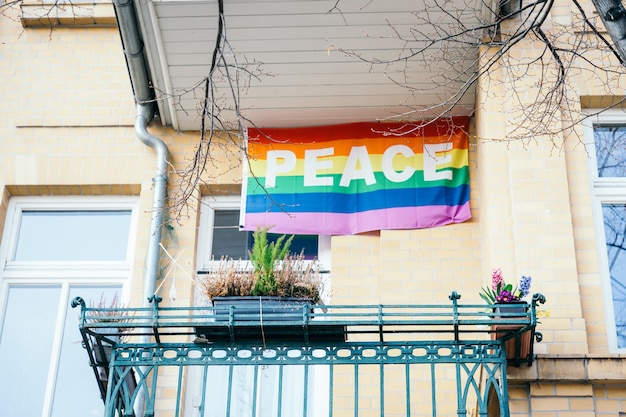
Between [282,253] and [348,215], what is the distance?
184 cm

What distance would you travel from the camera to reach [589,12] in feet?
27.8

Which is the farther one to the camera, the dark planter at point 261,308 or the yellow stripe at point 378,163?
the yellow stripe at point 378,163

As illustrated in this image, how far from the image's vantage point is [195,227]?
8711mm

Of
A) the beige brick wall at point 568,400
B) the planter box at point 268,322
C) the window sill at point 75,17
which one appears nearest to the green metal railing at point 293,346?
the planter box at point 268,322

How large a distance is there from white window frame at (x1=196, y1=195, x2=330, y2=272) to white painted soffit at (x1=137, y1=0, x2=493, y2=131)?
2.63 ft

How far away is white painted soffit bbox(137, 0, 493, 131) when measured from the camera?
25.9 ft

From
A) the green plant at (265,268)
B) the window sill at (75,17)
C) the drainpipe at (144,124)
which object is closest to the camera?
the green plant at (265,268)

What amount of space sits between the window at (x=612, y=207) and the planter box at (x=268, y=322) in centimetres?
225

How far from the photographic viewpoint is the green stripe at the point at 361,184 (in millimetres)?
8539

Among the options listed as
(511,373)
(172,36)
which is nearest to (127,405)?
(511,373)

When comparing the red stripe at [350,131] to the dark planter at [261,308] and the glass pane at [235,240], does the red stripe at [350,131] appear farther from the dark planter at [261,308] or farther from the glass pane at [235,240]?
the dark planter at [261,308]

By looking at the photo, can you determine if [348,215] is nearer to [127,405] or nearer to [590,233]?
[590,233]

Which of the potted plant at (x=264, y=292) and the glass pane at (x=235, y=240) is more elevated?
the glass pane at (x=235, y=240)

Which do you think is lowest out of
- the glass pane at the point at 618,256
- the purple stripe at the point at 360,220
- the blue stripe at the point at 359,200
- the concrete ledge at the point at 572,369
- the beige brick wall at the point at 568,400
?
the beige brick wall at the point at 568,400
